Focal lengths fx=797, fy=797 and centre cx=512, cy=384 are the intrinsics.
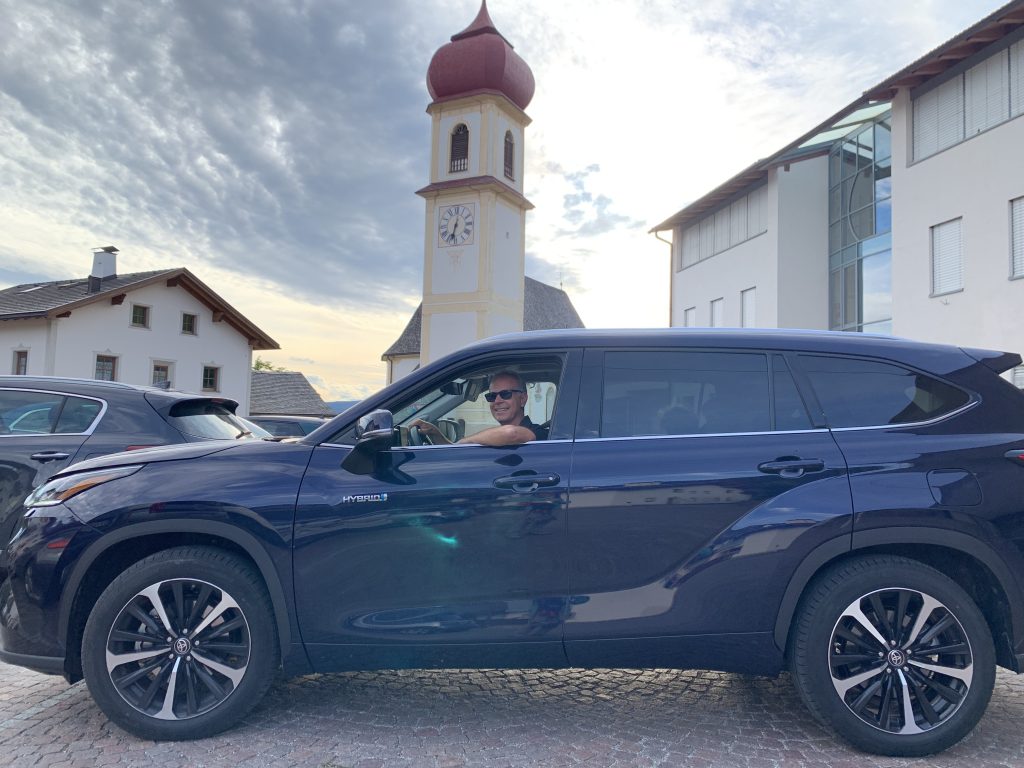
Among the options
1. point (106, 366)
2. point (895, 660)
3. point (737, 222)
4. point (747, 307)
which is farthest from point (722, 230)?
point (895, 660)

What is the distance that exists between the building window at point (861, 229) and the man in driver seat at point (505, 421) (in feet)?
68.7

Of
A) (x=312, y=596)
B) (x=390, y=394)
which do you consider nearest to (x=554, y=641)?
(x=312, y=596)

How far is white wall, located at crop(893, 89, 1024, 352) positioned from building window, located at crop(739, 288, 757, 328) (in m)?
7.27

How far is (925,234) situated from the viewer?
66.3 feet

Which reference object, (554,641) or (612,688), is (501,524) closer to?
(554,641)

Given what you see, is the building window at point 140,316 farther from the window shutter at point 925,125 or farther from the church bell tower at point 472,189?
the window shutter at point 925,125

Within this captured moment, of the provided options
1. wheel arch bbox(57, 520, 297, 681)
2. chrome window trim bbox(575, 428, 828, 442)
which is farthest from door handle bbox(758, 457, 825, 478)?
wheel arch bbox(57, 520, 297, 681)

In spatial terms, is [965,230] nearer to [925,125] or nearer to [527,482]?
[925,125]

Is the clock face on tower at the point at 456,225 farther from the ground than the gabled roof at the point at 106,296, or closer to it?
farther from the ground

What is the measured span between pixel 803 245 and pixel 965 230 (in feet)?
25.2

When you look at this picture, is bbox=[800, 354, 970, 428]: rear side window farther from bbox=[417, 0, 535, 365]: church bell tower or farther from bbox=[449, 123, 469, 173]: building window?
bbox=[449, 123, 469, 173]: building window

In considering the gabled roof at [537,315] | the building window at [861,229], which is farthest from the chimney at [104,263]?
the building window at [861,229]

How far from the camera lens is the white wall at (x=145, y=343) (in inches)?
1350

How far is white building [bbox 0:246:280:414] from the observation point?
112ft
